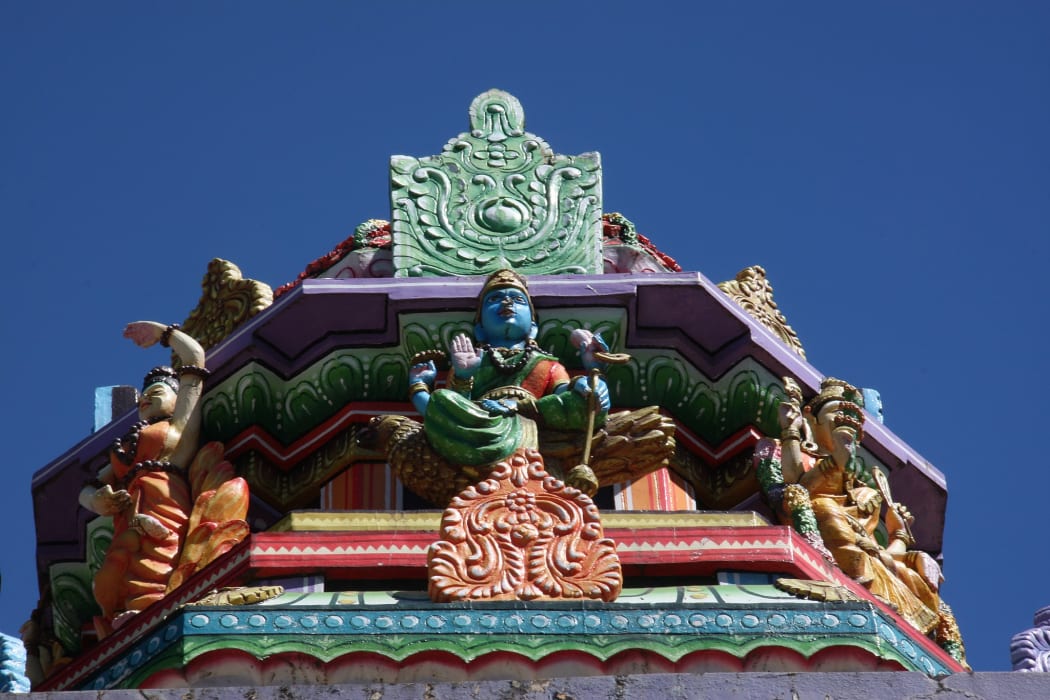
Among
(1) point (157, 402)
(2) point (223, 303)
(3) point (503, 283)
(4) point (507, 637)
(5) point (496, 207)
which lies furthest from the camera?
(2) point (223, 303)

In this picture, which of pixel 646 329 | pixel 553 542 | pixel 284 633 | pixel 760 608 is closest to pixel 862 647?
pixel 760 608

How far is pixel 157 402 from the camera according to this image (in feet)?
57.2

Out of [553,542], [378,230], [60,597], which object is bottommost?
[553,542]

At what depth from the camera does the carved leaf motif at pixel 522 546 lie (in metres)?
14.4

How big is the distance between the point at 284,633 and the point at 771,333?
507 centimetres

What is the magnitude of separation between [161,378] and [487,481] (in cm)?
338

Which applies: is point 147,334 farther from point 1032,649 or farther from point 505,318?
point 1032,649

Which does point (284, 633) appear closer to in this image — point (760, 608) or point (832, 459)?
point (760, 608)

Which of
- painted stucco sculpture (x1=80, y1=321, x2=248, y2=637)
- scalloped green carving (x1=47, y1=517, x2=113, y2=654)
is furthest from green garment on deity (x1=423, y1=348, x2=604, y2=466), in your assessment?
scalloped green carving (x1=47, y1=517, x2=113, y2=654)

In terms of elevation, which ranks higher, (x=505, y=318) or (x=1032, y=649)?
(x=505, y=318)

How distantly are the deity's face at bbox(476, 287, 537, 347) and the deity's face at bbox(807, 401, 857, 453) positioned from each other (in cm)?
187

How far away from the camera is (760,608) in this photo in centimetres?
1420

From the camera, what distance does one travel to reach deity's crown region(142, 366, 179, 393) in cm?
1761

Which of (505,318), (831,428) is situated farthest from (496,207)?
(831,428)
